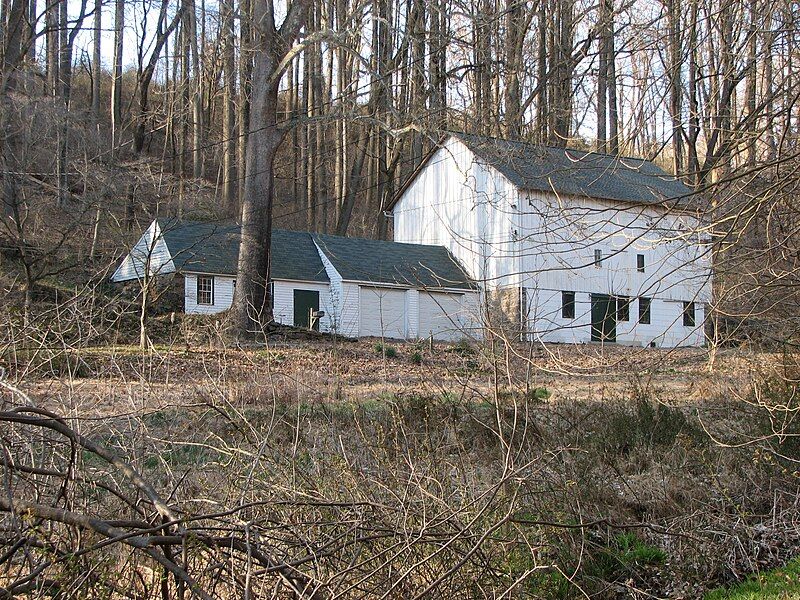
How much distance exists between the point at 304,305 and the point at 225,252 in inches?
141

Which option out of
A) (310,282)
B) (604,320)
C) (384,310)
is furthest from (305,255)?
(604,320)

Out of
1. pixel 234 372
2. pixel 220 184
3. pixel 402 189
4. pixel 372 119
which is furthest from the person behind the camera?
pixel 220 184

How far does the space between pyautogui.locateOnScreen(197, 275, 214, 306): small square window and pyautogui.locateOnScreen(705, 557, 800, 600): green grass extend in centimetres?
2567

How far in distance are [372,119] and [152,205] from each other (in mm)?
15575

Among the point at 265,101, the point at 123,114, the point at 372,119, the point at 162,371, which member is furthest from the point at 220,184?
the point at 162,371

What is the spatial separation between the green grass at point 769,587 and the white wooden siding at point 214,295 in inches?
974

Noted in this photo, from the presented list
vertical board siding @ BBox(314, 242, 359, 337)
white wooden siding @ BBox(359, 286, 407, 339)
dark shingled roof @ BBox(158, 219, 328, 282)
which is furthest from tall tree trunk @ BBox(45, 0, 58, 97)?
white wooden siding @ BBox(359, 286, 407, 339)

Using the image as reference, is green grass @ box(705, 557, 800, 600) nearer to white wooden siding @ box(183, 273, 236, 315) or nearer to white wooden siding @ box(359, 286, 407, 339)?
white wooden siding @ box(183, 273, 236, 315)

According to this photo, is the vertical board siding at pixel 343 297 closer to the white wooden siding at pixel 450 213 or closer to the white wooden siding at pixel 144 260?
the white wooden siding at pixel 450 213

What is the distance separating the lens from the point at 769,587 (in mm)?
6070

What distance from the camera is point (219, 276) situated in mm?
30656

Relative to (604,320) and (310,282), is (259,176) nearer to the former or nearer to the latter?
(310,282)

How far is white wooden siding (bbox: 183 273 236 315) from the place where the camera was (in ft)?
97.5

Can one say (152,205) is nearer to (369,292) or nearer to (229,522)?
(369,292)
